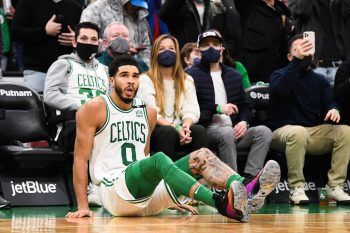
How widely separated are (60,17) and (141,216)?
3.84 meters

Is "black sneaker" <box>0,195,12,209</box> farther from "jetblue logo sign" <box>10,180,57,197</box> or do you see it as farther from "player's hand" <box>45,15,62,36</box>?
"player's hand" <box>45,15,62,36</box>

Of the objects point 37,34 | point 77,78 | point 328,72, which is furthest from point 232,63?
point 37,34

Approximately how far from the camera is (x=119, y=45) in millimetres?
11125

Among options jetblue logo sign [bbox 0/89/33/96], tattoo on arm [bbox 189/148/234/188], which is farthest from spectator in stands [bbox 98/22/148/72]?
tattoo on arm [bbox 189/148/234/188]

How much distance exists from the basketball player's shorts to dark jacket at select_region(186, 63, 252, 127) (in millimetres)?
2620

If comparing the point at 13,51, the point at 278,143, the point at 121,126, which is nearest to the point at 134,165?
the point at 121,126

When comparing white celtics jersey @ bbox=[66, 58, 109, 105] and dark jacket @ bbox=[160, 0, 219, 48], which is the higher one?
dark jacket @ bbox=[160, 0, 219, 48]

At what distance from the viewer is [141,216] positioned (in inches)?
337

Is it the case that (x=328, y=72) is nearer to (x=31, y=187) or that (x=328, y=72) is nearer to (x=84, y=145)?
→ (x=31, y=187)

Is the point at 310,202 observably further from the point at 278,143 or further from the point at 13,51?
the point at 13,51

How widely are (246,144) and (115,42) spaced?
2078mm

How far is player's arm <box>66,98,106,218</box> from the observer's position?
8258mm

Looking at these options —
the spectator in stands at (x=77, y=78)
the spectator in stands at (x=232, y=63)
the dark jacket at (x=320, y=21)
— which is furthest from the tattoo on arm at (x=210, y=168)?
the dark jacket at (x=320, y=21)

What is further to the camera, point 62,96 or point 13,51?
point 13,51
